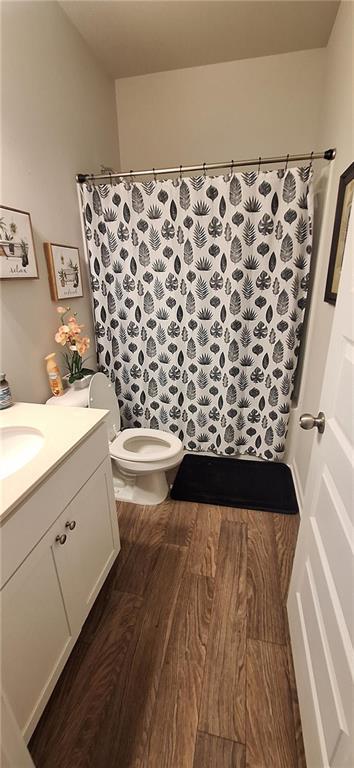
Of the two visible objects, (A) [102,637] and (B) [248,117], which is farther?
(B) [248,117]

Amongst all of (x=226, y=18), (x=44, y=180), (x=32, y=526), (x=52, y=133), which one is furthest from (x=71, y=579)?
(x=226, y=18)

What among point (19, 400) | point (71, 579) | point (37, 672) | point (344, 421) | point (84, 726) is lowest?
point (84, 726)

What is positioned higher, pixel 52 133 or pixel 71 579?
pixel 52 133

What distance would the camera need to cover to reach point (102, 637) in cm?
123

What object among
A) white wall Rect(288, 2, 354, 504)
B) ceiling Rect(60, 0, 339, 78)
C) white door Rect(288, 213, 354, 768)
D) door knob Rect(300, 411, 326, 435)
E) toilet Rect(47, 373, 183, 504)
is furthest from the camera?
toilet Rect(47, 373, 183, 504)

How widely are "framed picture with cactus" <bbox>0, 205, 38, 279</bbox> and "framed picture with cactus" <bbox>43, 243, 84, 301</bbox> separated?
0.12 m

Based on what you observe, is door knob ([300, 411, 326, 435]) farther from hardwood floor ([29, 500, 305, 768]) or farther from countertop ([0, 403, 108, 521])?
hardwood floor ([29, 500, 305, 768])

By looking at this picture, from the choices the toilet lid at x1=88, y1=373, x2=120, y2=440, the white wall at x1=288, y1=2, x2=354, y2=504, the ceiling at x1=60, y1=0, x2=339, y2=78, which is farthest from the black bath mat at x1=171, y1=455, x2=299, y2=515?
the ceiling at x1=60, y1=0, x2=339, y2=78

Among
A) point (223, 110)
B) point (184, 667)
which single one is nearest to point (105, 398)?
point (184, 667)

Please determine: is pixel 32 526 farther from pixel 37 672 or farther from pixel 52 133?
pixel 52 133

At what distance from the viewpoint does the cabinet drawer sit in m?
0.76

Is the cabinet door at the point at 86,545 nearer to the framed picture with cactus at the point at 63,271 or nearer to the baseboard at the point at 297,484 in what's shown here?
the framed picture with cactus at the point at 63,271

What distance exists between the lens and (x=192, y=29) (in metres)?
1.67

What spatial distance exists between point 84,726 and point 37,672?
0.31m
